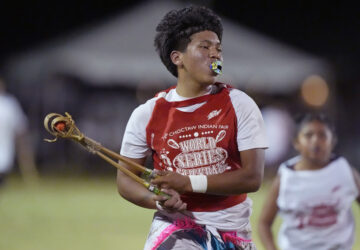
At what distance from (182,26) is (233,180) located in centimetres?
106

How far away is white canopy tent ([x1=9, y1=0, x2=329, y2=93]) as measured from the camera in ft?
65.5

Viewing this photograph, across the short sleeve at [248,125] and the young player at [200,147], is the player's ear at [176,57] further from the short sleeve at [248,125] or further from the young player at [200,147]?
the short sleeve at [248,125]

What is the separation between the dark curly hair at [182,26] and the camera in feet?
14.2

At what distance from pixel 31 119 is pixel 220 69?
66.0ft

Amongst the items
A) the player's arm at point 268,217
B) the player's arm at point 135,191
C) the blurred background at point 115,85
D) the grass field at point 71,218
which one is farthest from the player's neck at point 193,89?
the blurred background at point 115,85

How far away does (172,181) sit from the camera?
3881mm

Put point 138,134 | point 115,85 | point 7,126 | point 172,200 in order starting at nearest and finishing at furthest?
point 172,200 < point 138,134 < point 7,126 < point 115,85

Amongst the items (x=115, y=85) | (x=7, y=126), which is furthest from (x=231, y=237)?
(x=115, y=85)

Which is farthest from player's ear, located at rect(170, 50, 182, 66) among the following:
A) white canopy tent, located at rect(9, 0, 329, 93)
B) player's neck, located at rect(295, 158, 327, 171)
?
white canopy tent, located at rect(9, 0, 329, 93)

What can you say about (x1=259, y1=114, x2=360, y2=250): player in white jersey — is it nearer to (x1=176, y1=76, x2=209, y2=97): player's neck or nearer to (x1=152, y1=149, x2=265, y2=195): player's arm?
(x1=152, y1=149, x2=265, y2=195): player's arm

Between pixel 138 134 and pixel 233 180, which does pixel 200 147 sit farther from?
pixel 138 134

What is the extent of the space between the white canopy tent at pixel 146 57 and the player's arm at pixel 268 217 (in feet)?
46.9

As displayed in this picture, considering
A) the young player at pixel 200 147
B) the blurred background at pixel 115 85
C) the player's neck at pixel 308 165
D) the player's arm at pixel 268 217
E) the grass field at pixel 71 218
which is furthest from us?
the blurred background at pixel 115 85

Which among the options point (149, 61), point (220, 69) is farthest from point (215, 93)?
point (149, 61)
